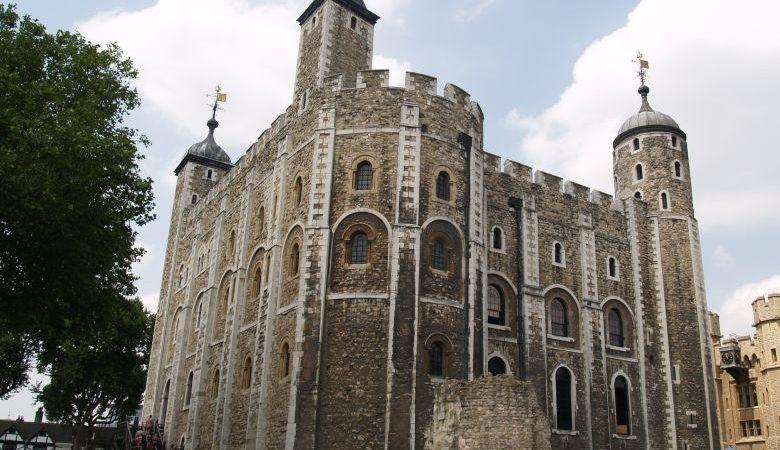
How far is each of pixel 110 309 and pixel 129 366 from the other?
2255 cm

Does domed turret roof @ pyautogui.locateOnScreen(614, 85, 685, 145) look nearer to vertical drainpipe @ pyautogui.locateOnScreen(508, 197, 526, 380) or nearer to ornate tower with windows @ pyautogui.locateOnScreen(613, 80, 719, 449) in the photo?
ornate tower with windows @ pyautogui.locateOnScreen(613, 80, 719, 449)

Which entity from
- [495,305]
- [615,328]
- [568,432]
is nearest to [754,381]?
[615,328]

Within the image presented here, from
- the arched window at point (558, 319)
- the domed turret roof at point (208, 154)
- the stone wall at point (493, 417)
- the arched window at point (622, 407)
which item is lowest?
the stone wall at point (493, 417)

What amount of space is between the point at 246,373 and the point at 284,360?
3.48 metres

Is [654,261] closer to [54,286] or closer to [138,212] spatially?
[138,212]

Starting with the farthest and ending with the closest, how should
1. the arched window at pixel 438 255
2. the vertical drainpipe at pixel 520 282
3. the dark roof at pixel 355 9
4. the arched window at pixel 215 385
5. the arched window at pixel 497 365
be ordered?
the dark roof at pixel 355 9, the arched window at pixel 215 385, the vertical drainpipe at pixel 520 282, the arched window at pixel 497 365, the arched window at pixel 438 255

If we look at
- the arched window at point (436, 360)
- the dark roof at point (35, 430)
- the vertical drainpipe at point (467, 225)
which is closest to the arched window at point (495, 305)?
the vertical drainpipe at point (467, 225)

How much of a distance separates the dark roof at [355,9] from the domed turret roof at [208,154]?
13.5 metres

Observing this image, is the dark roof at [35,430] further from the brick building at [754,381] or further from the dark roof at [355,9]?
the brick building at [754,381]

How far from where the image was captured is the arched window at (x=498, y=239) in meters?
27.7

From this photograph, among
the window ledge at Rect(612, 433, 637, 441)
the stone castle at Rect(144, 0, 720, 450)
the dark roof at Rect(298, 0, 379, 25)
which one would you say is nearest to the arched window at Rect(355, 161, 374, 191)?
the stone castle at Rect(144, 0, 720, 450)

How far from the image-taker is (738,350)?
4503 centimetres

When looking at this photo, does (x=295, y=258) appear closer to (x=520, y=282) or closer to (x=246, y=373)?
(x=246, y=373)

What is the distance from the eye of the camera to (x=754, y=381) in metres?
44.3
